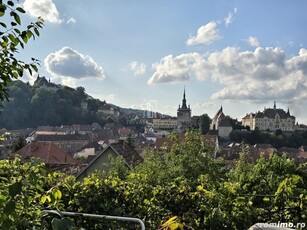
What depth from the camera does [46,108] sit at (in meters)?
117

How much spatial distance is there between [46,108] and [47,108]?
376 millimetres

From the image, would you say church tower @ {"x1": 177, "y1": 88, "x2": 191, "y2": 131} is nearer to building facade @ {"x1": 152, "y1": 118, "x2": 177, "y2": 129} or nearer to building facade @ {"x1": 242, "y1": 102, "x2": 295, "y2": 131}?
building facade @ {"x1": 152, "y1": 118, "x2": 177, "y2": 129}

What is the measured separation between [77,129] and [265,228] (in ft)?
372

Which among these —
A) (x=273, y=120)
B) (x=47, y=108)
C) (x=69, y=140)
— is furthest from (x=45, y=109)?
(x=273, y=120)

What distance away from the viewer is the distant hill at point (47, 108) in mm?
111812

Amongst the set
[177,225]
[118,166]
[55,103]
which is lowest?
[118,166]

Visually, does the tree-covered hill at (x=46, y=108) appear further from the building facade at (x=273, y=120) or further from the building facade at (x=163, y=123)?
the building facade at (x=273, y=120)

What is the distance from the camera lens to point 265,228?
252 cm

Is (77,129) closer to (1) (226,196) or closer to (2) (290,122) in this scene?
(2) (290,122)

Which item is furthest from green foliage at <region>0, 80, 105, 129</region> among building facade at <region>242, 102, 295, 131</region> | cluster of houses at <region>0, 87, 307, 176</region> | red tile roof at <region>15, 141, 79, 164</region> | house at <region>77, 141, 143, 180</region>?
house at <region>77, 141, 143, 180</region>

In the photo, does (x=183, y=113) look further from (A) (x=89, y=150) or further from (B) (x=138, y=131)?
(A) (x=89, y=150)

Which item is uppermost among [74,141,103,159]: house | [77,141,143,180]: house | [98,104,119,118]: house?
[98,104,119,118]: house

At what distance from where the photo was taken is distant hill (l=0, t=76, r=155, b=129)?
112 meters

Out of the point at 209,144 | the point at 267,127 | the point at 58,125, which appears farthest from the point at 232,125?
the point at 209,144
